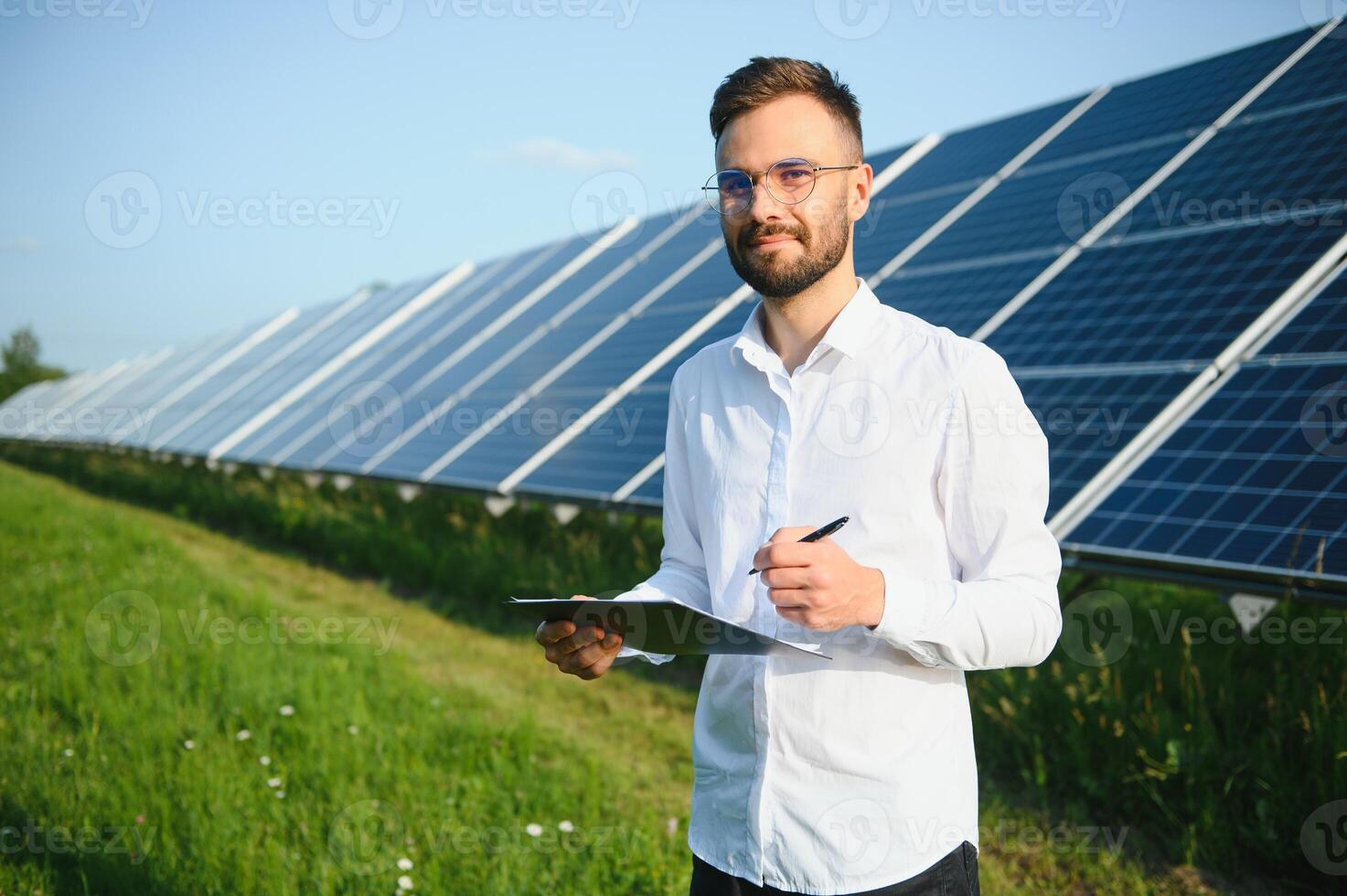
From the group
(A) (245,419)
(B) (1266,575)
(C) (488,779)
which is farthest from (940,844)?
(A) (245,419)

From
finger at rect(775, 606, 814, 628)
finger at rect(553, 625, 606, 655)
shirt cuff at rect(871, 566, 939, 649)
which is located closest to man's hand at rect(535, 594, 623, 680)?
finger at rect(553, 625, 606, 655)

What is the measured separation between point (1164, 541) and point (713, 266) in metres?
6.51

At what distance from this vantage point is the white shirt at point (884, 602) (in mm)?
1877

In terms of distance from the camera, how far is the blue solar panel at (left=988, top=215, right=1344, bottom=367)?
5398mm

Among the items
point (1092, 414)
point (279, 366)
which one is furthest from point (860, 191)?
point (279, 366)

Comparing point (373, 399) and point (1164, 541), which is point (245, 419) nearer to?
point (373, 399)

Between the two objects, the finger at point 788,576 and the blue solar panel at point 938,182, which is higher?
the blue solar panel at point 938,182

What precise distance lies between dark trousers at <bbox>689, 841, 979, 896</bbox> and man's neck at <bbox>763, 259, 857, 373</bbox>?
98 centimetres

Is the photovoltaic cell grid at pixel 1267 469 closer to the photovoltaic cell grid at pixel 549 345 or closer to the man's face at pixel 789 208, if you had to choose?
the man's face at pixel 789 208

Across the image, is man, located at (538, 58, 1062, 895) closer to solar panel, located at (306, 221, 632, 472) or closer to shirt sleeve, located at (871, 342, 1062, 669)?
shirt sleeve, located at (871, 342, 1062, 669)

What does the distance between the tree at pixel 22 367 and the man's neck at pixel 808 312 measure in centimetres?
8311

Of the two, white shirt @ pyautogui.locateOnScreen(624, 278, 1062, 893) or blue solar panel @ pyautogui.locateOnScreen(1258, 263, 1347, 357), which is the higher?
blue solar panel @ pyautogui.locateOnScreen(1258, 263, 1347, 357)

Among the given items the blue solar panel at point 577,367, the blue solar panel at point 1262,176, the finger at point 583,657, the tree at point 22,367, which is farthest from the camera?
the tree at point 22,367

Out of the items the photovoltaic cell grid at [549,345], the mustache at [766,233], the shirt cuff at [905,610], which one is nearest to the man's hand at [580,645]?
A: the shirt cuff at [905,610]
